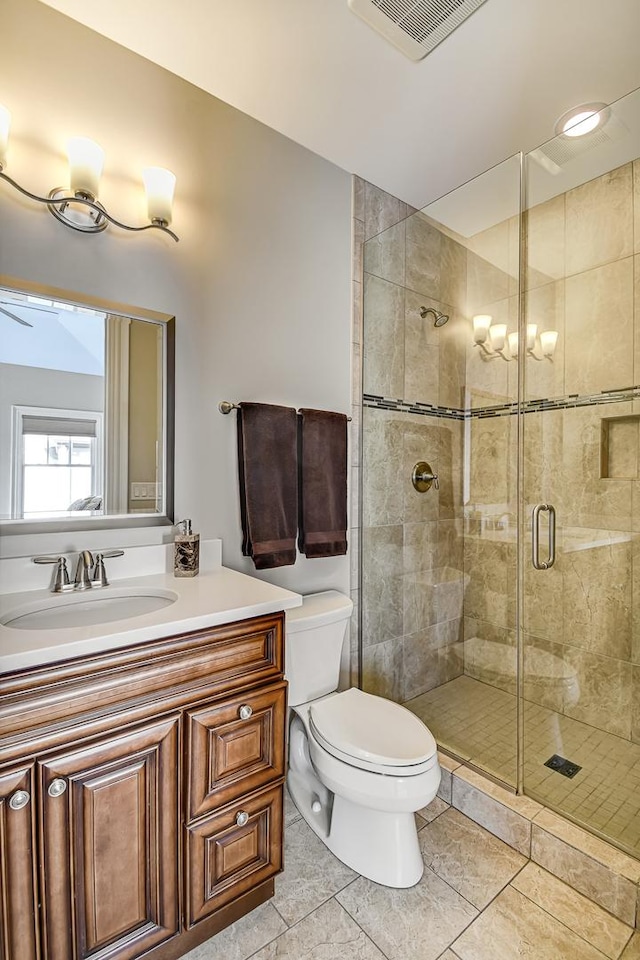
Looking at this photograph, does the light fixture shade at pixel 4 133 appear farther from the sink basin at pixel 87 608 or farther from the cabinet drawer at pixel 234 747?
the cabinet drawer at pixel 234 747

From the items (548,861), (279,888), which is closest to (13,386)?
(279,888)

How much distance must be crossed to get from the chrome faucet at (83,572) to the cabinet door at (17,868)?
52 centimetres

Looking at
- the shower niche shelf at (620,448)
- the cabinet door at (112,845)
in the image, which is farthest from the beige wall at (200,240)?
the shower niche shelf at (620,448)

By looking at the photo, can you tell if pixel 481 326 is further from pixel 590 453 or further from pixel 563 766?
pixel 563 766

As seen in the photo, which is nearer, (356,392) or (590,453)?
(590,453)

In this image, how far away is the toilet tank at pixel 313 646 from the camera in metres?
1.67

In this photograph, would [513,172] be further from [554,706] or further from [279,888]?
[279,888]

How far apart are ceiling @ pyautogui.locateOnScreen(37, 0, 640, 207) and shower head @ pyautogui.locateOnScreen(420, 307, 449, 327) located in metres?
0.65

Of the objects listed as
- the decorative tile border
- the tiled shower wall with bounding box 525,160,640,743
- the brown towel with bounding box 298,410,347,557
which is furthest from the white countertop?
the tiled shower wall with bounding box 525,160,640,743

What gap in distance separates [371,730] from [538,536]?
1.01 m

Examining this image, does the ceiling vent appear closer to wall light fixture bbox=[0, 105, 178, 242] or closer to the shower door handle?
wall light fixture bbox=[0, 105, 178, 242]

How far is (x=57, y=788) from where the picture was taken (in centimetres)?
96

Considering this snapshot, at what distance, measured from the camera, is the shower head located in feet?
7.09

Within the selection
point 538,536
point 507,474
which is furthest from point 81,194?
point 538,536
